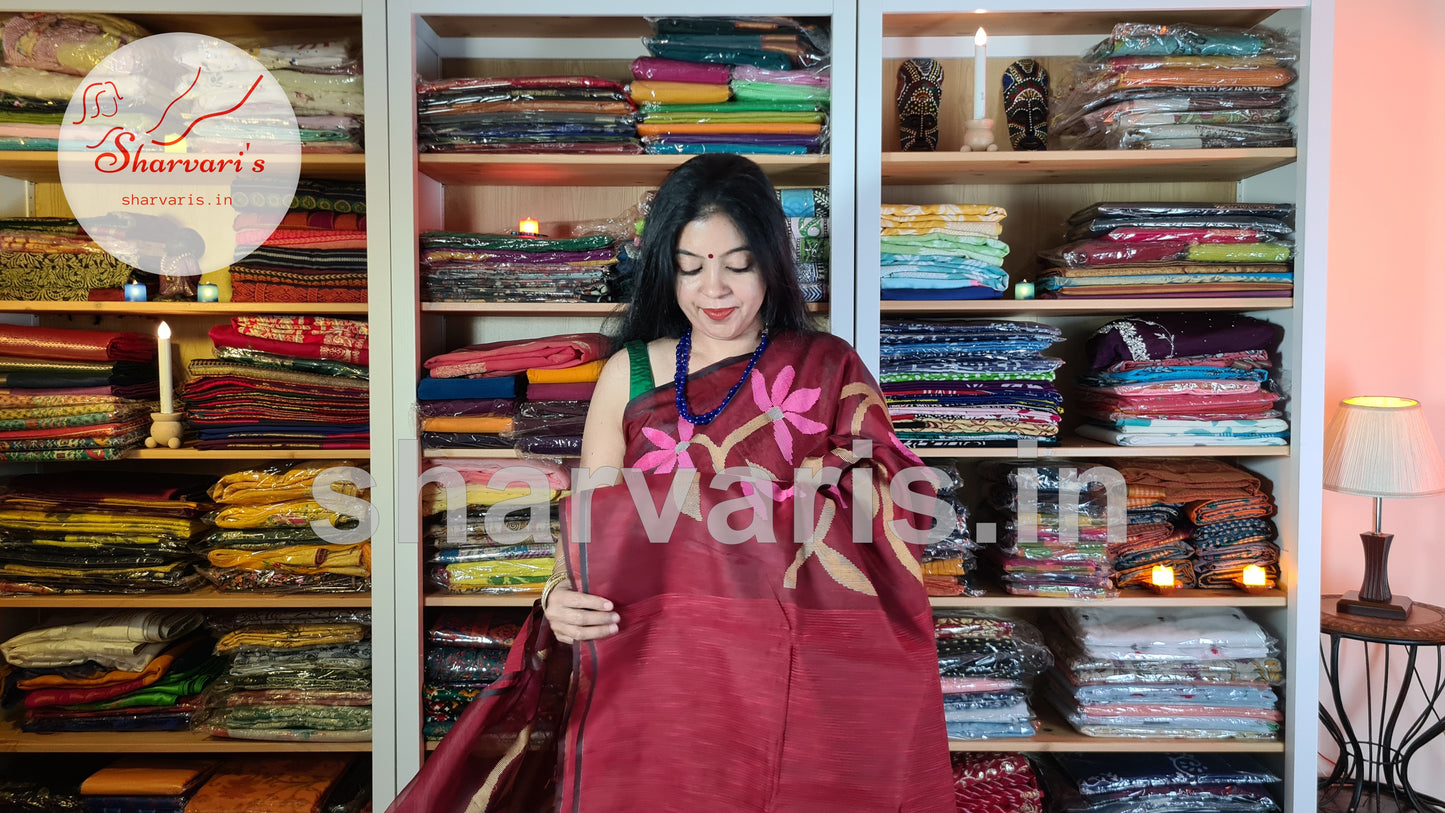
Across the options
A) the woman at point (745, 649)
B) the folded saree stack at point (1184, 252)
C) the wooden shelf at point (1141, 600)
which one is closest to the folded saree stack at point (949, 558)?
the wooden shelf at point (1141, 600)

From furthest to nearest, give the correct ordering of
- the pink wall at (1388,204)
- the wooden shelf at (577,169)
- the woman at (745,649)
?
the pink wall at (1388,204) < the wooden shelf at (577,169) < the woman at (745,649)

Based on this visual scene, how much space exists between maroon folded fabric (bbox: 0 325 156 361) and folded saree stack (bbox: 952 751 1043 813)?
2.19 metres

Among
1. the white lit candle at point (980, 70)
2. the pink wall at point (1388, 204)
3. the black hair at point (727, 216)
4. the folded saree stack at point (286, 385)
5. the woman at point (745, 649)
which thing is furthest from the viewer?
the pink wall at point (1388, 204)

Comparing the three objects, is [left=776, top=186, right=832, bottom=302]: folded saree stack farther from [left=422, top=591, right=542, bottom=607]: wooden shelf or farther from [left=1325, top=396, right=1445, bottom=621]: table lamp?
[left=1325, top=396, right=1445, bottom=621]: table lamp

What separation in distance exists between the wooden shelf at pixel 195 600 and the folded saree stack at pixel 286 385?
0.35 m

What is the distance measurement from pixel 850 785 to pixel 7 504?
211 centimetres

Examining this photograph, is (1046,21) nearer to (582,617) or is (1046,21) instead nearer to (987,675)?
(987,675)

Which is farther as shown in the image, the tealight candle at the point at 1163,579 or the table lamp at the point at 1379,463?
the tealight candle at the point at 1163,579

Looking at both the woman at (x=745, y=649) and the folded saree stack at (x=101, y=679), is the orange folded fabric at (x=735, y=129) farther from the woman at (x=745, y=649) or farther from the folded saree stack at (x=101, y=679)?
the folded saree stack at (x=101, y=679)

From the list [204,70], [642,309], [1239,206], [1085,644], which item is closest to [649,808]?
[642,309]

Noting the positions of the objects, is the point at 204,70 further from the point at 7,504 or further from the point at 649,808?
the point at 649,808

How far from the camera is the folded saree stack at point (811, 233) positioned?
7.07ft

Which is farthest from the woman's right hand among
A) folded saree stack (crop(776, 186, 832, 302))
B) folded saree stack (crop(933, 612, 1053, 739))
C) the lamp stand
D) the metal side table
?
the lamp stand

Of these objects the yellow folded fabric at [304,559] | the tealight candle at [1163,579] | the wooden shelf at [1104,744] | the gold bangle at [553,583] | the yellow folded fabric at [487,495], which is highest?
the yellow folded fabric at [487,495]
